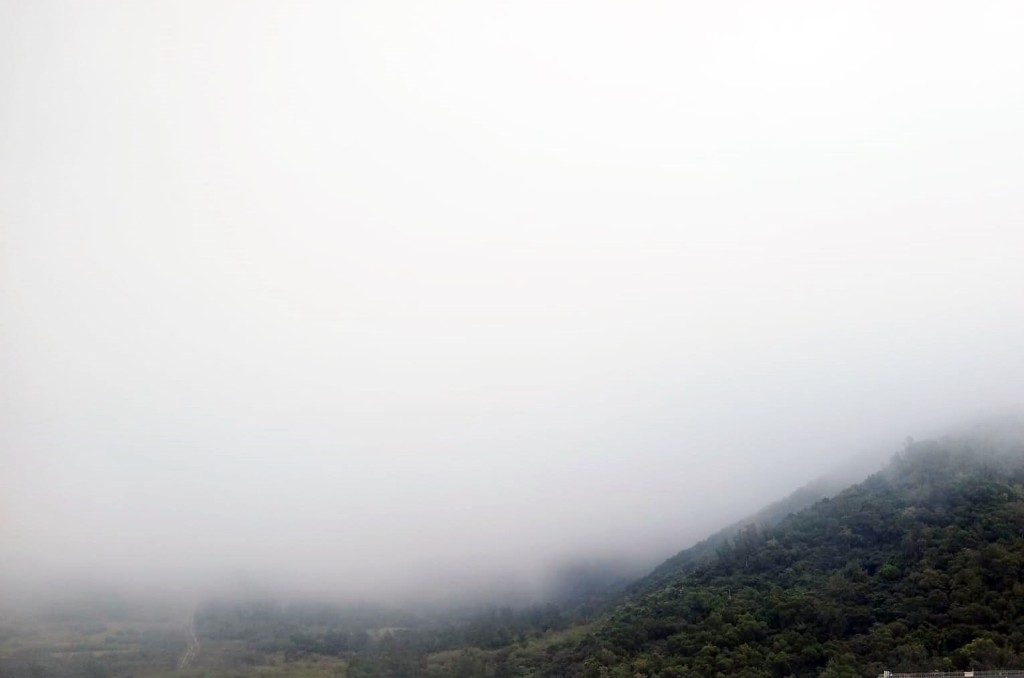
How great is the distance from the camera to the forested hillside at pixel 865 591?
67500mm

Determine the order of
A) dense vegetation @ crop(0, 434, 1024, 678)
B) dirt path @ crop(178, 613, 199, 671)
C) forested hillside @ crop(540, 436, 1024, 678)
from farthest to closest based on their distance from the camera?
dirt path @ crop(178, 613, 199, 671), dense vegetation @ crop(0, 434, 1024, 678), forested hillside @ crop(540, 436, 1024, 678)

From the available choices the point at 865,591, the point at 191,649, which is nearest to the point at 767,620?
the point at 865,591

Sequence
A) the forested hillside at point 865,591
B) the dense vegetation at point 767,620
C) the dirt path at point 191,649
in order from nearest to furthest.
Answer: the forested hillside at point 865,591
the dense vegetation at point 767,620
the dirt path at point 191,649

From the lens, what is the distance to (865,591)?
80375 millimetres

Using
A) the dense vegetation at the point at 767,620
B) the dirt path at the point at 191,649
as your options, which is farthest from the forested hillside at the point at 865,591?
the dirt path at the point at 191,649

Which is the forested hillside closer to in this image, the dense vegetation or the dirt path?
the dense vegetation

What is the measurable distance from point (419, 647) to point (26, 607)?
7537 cm

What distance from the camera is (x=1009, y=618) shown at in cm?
6562

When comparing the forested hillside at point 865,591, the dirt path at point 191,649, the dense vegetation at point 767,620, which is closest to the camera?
the forested hillside at point 865,591

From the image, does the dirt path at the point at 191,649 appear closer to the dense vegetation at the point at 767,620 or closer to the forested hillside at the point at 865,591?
the dense vegetation at the point at 767,620

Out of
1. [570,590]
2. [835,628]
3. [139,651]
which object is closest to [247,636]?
[139,651]

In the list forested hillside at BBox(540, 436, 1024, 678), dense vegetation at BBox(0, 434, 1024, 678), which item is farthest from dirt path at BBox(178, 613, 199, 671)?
forested hillside at BBox(540, 436, 1024, 678)

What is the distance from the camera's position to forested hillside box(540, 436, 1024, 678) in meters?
67.5

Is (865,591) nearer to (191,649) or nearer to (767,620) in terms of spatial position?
(767,620)
